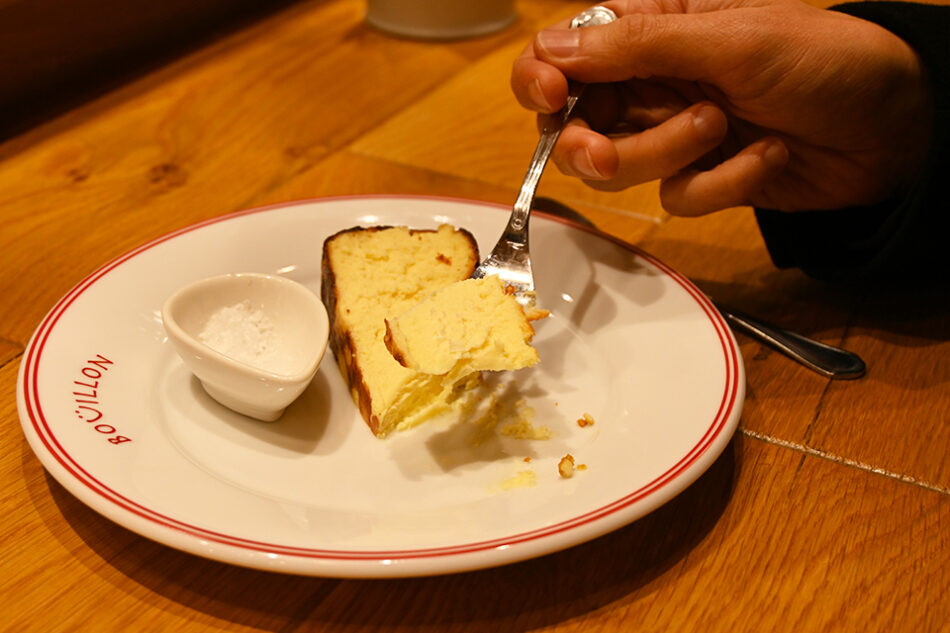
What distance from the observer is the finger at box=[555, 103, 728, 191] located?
1.28 m

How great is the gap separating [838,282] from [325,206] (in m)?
0.90

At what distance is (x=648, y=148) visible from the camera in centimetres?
131

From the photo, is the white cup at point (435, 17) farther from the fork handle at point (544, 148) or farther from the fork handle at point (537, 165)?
the fork handle at point (537, 165)

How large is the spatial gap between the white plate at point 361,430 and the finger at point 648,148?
0.12 meters

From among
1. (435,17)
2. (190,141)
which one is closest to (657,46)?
(190,141)

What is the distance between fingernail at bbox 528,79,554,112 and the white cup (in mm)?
1315

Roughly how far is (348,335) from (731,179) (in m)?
0.65

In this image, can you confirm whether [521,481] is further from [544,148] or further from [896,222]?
[896,222]

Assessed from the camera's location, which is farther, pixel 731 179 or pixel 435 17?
pixel 435 17

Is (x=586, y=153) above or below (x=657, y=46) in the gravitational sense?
below

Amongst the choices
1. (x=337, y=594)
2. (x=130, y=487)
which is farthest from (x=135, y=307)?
(x=337, y=594)

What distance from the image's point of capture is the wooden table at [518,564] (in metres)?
0.85

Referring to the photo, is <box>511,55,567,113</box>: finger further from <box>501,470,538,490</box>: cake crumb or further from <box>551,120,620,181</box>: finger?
<box>501,470,538,490</box>: cake crumb

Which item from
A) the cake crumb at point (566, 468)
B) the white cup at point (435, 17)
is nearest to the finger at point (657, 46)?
the cake crumb at point (566, 468)
